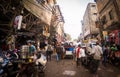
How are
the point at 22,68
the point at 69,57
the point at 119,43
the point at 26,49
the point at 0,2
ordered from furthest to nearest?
the point at 69,57
the point at 119,43
the point at 0,2
the point at 26,49
the point at 22,68

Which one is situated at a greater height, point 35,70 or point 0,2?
point 0,2

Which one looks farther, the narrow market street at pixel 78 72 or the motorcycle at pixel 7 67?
the narrow market street at pixel 78 72

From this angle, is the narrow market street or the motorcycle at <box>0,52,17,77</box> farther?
the narrow market street

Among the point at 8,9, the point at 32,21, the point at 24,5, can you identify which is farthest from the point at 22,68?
the point at 32,21

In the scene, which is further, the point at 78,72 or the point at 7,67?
the point at 78,72

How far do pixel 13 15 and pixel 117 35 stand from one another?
36.1ft

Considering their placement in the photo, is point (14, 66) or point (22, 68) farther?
point (14, 66)

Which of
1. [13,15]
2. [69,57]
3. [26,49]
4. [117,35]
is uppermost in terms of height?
[13,15]

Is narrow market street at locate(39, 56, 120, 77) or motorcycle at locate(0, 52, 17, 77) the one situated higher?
motorcycle at locate(0, 52, 17, 77)

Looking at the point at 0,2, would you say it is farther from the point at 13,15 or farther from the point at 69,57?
the point at 69,57

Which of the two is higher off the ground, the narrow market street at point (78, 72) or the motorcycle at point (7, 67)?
the motorcycle at point (7, 67)

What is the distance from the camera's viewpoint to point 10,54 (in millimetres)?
8781

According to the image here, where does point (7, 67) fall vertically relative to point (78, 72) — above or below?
above

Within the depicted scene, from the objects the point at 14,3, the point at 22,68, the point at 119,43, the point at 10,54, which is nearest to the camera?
the point at 22,68
